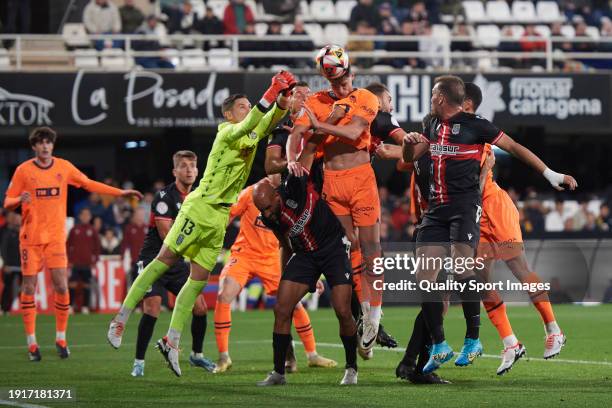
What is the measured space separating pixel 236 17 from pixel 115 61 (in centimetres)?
303

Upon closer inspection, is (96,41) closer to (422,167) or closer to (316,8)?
(316,8)

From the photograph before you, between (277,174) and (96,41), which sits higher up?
(96,41)

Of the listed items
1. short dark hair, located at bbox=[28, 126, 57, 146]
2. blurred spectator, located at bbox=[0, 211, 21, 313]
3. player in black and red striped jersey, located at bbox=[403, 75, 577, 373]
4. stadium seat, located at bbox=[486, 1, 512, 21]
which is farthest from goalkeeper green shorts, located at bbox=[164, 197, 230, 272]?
stadium seat, located at bbox=[486, 1, 512, 21]

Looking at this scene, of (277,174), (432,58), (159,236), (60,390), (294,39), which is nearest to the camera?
(60,390)

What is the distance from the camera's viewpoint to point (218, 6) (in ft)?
100

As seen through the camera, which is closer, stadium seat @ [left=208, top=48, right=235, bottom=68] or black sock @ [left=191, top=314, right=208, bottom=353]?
black sock @ [left=191, top=314, right=208, bottom=353]

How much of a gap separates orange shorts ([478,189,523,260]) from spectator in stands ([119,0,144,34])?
1726cm

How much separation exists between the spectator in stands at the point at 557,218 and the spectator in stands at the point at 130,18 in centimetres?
1030

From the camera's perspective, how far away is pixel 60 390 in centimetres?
1073

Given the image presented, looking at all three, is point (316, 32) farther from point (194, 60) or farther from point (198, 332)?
point (198, 332)

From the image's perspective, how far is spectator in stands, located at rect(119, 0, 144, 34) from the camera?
2816 cm

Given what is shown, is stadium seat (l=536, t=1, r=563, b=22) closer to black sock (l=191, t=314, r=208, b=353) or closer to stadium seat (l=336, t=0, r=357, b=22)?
stadium seat (l=336, t=0, r=357, b=22)

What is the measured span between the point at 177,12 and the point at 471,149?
1879 cm

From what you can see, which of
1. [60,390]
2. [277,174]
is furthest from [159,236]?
[60,390]
